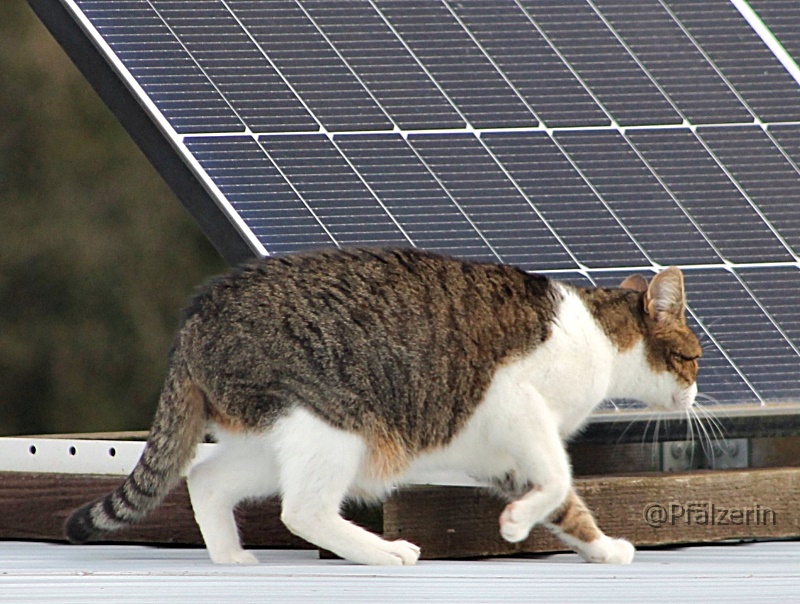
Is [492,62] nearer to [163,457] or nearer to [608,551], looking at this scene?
[608,551]

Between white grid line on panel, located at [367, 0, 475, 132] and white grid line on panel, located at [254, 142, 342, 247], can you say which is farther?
white grid line on panel, located at [367, 0, 475, 132]

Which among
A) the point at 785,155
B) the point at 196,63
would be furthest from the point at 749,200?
the point at 196,63

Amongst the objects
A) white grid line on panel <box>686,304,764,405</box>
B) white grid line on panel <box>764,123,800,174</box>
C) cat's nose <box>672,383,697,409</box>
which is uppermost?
white grid line on panel <box>764,123,800,174</box>

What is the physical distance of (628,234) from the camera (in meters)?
6.27

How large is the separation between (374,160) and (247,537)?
155 centimetres

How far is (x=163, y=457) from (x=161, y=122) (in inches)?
65.1

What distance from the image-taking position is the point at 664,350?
17.8 feet

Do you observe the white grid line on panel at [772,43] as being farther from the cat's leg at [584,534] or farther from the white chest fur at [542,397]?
the cat's leg at [584,534]

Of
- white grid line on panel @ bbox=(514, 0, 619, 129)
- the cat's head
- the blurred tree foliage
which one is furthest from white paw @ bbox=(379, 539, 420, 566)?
the blurred tree foliage

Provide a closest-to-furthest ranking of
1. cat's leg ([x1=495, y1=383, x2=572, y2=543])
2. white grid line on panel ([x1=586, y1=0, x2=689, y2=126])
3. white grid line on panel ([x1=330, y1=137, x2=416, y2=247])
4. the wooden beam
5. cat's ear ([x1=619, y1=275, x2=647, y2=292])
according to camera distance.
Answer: cat's leg ([x1=495, y1=383, x2=572, y2=543]), the wooden beam, cat's ear ([x1=619, y1=275, x2=647, y2=292]), white grid line on panel ([x1=330, y1=137, x2=416, y2=247]), white grid line on panel ([x1=586, y1=0, x2=689, y2=126])

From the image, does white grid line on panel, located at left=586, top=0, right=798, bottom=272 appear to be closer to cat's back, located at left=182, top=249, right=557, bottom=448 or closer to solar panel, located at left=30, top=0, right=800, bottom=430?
solar panel, located at left=30, top=0, right=800, bottom=430

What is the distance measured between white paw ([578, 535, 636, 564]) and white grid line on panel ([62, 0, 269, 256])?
1690 millimetres

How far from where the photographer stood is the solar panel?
6191 mm

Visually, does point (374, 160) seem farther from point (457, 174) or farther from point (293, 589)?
point (293, 589)
